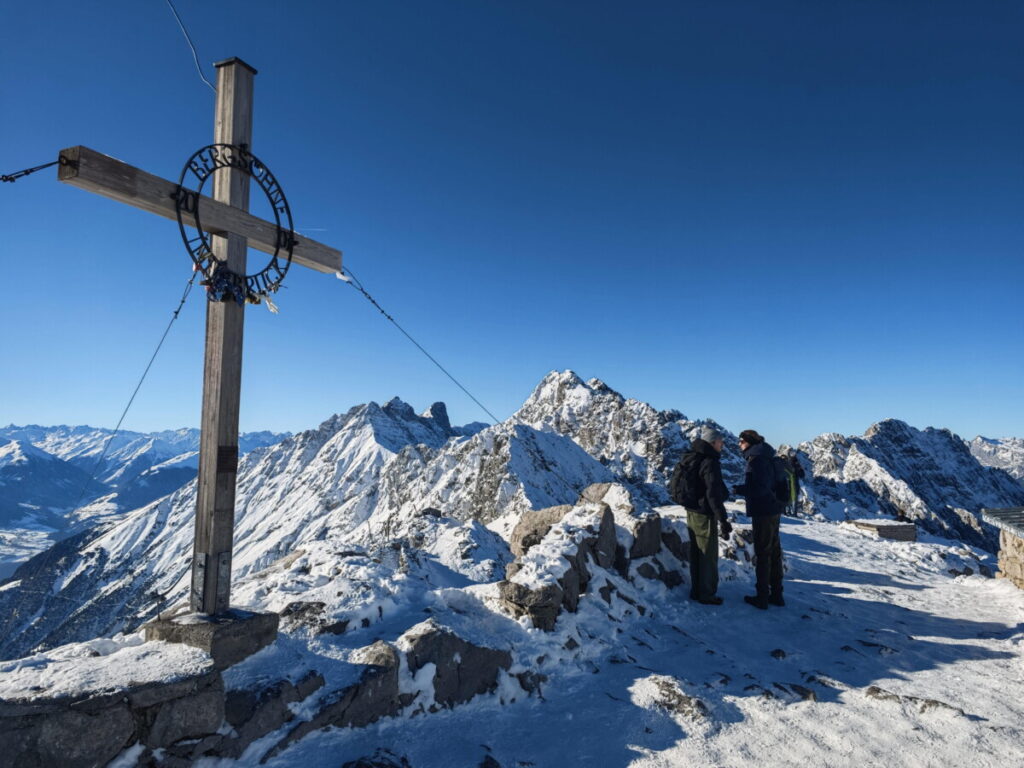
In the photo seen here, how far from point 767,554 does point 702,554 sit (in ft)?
4.08

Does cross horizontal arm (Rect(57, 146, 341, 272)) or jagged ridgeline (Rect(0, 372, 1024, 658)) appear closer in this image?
cross horizontal arm (Rect(57, 146, 341, 272))

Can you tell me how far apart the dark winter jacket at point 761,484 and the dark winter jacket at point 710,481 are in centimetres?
51

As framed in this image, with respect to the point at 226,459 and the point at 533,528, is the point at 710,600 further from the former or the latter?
the point at 226,459

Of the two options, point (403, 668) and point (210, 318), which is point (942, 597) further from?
point (210, 318)

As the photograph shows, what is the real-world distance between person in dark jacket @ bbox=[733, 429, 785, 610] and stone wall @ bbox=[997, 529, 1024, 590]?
21.6 feet

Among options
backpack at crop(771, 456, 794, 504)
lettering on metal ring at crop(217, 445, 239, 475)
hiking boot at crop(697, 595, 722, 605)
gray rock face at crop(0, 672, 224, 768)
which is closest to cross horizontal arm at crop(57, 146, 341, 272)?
lettering on metal ring at crop(217, 445, 239, 475)

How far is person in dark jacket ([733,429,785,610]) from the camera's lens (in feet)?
31.0

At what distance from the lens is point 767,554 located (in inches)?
388

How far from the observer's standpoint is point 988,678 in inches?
266

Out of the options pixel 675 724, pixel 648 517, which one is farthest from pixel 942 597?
pixel 675 724

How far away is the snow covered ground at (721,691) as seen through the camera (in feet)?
16.8

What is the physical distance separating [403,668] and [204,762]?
207 centimetres

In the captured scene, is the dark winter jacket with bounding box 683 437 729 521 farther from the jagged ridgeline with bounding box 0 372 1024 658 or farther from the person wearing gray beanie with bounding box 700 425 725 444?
the jagged ridgeline with bounding box 0 372 1024 658

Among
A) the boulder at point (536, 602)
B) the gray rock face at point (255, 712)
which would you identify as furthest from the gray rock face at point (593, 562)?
the gray rock face at point (255, 712)
